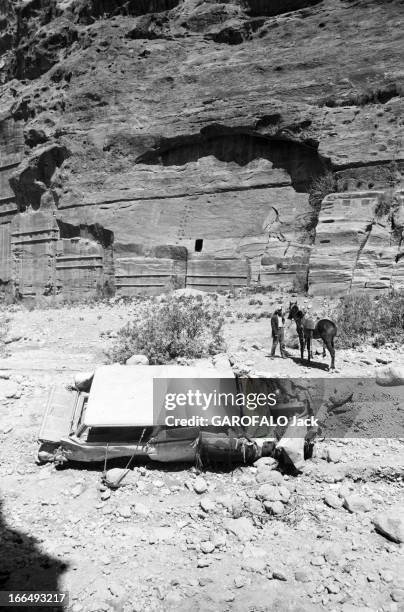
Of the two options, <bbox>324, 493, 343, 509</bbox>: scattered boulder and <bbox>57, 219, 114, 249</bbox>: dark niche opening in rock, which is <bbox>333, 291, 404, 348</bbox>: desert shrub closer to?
<bbox>324, 493, 343, 509</bbox>: scattered boulder

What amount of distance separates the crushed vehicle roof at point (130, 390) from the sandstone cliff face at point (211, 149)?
1183cm

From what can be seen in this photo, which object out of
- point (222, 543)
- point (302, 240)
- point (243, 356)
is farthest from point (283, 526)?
point (302, 240)

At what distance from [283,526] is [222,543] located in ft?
2.37

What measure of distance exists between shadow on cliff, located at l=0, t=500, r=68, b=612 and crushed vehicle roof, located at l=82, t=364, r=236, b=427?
5.00ft

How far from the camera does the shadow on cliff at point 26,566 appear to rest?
3945mm

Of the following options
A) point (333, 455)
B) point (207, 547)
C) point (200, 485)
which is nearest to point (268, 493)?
point (200, 485)

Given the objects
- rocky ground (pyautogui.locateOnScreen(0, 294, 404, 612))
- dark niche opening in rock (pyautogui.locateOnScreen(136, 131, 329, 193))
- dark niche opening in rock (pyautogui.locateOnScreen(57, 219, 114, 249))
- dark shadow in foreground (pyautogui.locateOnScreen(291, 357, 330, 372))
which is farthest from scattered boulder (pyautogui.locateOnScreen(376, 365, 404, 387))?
dark niche opening in rock (pyautogui.locateOnScreen(57, 219, 114, 249))

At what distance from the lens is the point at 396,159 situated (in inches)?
730

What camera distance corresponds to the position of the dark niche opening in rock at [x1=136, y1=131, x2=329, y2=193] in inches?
845

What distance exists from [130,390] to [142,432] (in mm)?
644

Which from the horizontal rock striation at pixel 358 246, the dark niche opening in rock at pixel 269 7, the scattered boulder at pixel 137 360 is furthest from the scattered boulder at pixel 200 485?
the dark niche opening in rock at pixel 269 7

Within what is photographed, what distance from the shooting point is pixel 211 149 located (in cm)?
2341

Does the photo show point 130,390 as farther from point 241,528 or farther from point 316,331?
point 316,331

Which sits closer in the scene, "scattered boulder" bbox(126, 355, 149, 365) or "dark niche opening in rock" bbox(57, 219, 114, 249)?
"scattered boulder" bbox(126, 355, 149, 365)
